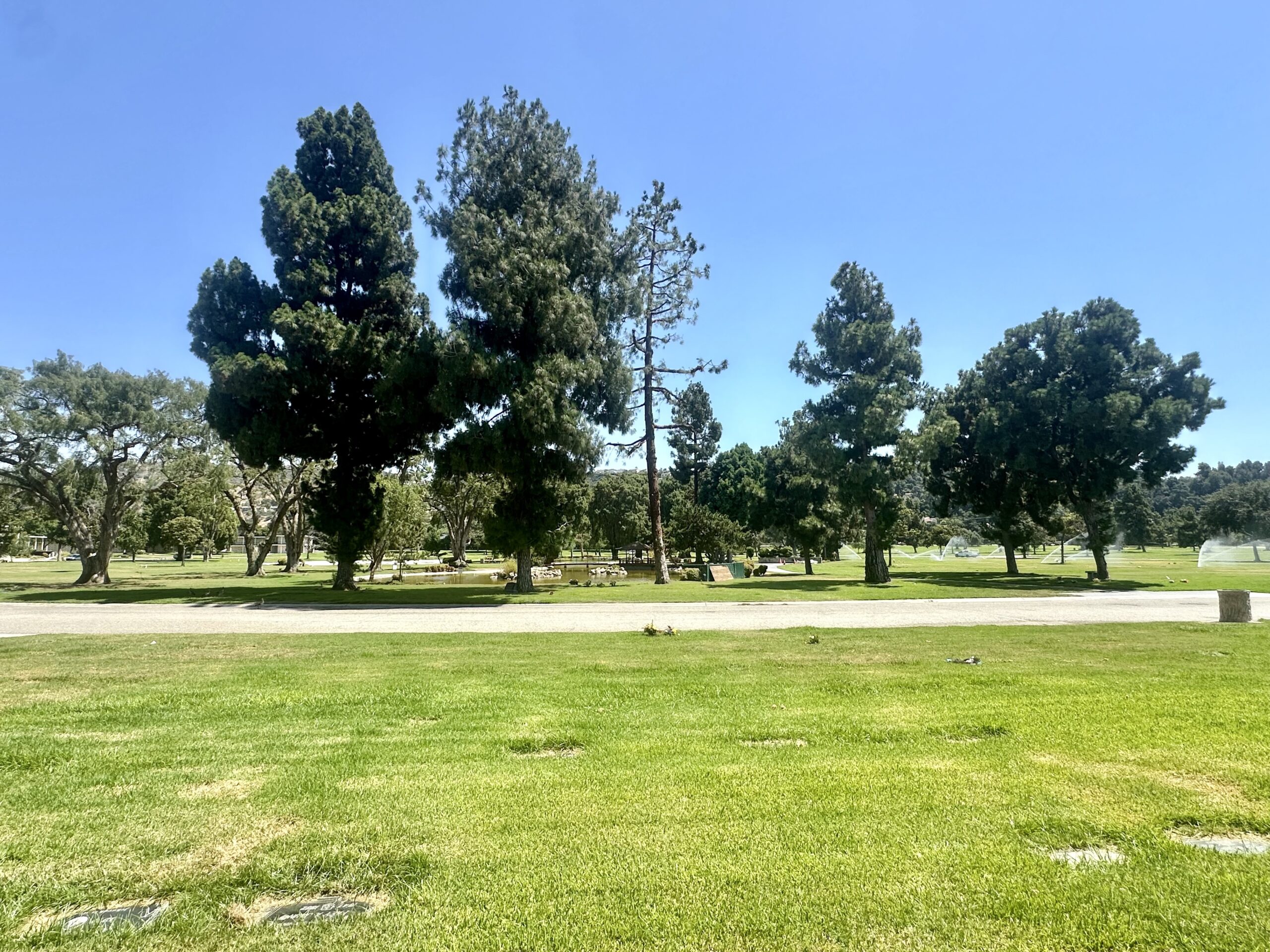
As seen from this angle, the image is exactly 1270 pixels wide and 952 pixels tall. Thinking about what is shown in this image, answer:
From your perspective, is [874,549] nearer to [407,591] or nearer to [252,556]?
[407,591]

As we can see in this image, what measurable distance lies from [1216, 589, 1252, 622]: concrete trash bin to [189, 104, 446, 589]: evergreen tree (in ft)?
74.9

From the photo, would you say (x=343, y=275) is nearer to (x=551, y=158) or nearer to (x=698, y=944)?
(x=551, y=158)

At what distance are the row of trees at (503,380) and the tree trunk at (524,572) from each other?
9 cm

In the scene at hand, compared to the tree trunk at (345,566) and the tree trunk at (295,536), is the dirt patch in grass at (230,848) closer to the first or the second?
the tree trunk at (345,566)

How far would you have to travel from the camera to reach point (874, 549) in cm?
3131

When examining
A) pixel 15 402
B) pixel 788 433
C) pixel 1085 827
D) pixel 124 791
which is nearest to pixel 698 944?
pixel 1085 827

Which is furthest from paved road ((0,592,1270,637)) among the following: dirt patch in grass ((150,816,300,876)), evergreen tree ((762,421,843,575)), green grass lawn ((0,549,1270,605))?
evergreen tree ((762,421,843,575))

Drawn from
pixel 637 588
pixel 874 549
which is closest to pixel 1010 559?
pixel 874 549

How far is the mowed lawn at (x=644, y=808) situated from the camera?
2.92 meters

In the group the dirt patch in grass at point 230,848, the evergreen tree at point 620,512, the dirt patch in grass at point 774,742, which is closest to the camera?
the dirt patch in grass at point 230,848

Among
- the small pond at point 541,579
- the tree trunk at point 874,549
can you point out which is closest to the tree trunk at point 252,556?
the small pond at point 541,579

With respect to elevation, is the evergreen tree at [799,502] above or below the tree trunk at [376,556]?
above

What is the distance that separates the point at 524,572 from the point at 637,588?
4567mm

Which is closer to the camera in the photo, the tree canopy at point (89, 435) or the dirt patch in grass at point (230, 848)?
the dirt patch in grass at point (230, 848)
